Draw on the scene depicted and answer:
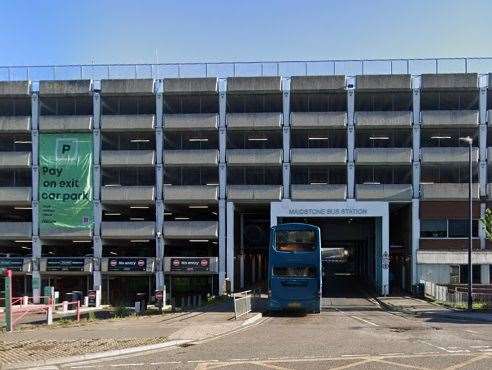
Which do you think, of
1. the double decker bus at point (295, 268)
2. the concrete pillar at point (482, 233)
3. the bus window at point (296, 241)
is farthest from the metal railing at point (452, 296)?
the bus window at point (296, 241)

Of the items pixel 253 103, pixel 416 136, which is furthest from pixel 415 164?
pixel 253 103

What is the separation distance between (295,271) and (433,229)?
Answer: 22.5 metres

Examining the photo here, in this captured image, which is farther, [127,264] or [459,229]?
[127,264]

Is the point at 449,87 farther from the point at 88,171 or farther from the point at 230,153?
the point at 88,171

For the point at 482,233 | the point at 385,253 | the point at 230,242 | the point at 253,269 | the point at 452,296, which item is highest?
the point at 482,233

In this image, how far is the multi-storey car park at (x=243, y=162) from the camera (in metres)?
46.8

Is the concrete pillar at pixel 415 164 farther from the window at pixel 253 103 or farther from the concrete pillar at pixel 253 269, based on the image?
the concrete pillar at pixel 253 269

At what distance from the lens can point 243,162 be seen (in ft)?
158

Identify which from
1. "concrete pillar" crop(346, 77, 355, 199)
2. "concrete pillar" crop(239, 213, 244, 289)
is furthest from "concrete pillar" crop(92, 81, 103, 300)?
"concrete pillar" crop(346, 77, 355, 199)

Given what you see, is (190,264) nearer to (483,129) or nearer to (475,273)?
(475,273)

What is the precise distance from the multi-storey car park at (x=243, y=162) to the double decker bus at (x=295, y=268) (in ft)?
62.3

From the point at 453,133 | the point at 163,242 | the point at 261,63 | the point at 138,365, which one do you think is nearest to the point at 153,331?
the point at 138,365

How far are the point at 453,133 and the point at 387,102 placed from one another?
5.90 m

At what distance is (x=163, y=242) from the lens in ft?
161
